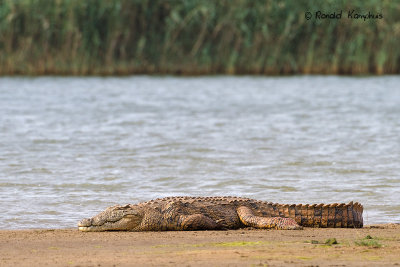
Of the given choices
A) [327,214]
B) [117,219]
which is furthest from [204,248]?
[327,214]

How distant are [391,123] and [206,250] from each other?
11.3m

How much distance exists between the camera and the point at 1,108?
19109mm

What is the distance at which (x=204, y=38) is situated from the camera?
27594 mm

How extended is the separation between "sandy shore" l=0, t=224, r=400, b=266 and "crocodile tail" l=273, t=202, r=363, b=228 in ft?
0.62

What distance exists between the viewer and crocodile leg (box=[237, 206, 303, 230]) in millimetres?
6863

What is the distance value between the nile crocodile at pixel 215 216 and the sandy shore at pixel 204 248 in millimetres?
144

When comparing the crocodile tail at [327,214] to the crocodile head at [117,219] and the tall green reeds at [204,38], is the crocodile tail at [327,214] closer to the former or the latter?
the crocodile head at [117,219]

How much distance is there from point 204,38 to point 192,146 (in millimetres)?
15004

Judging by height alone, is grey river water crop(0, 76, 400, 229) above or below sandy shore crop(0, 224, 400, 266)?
below

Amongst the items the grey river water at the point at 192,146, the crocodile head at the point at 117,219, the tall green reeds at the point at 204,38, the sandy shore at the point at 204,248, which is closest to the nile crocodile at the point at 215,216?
the crocodile head at the point at 117,219

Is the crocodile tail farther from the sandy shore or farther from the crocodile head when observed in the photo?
the crocodile head

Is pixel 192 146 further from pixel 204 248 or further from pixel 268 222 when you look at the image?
pixel 204 248

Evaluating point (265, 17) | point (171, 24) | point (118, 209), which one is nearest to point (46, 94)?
point (171, 24)

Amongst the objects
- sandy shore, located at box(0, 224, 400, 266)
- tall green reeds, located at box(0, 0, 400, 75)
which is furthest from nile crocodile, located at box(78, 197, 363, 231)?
tall green reeds, located at box(0, 0, 400, 75)
